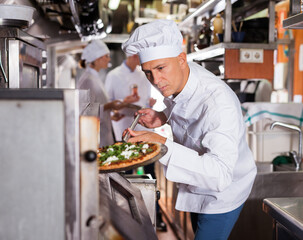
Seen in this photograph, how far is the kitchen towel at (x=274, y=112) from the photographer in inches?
130

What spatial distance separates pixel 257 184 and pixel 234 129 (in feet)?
4.35

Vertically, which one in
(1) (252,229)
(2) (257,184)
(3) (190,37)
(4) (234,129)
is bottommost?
(1) (252,229)

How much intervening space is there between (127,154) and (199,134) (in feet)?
1.34

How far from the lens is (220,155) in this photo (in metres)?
1.53

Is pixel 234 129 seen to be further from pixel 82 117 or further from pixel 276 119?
pixel 276 119

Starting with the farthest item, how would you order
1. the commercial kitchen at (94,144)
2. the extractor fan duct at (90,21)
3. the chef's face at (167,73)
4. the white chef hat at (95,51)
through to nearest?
the white chef hat at (95,51), the extractor fan duct at (90,21), the chef's face at (167,73), the commercial kitchen at (94,144)

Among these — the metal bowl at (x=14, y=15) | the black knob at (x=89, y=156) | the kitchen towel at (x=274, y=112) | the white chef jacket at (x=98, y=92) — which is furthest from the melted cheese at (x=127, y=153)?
the white chef jacket at (x=98, y=92)

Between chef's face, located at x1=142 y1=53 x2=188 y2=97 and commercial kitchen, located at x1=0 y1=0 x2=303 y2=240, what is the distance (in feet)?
1.01

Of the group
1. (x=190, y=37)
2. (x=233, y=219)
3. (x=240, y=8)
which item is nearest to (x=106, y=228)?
(x=233, y=219)

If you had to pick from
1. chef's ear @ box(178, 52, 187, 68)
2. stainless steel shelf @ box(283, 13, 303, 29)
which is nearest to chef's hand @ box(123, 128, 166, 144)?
chef's ear @ box(178, 52, 187, 68)

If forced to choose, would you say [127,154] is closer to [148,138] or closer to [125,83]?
[148,138]

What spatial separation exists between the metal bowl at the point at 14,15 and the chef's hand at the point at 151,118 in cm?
81

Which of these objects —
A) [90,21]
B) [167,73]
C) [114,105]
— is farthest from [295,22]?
[90,21]

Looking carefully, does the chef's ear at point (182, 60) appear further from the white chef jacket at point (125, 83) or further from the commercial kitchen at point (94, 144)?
the white chef jacket at point (125, 83)
